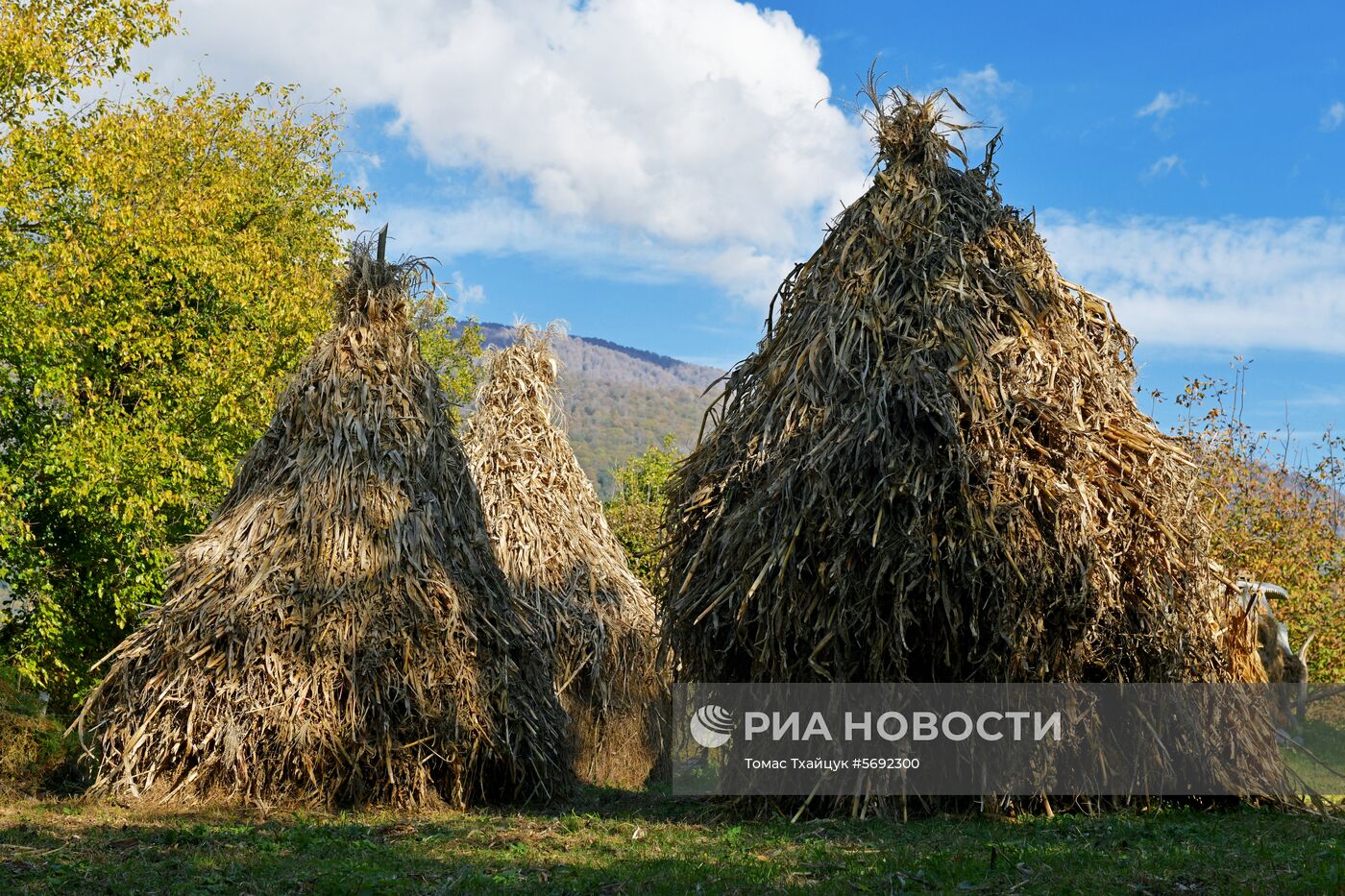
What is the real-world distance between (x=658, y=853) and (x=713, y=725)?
82.9 inches

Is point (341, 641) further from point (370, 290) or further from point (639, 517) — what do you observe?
point (639, 517)

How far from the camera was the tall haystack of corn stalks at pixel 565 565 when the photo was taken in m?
15.3

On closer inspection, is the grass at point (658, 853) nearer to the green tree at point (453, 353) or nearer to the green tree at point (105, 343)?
the green tree at point (105, 343)

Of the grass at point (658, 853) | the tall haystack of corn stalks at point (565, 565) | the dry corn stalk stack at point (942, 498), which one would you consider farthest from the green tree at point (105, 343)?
the dry corn stalk stack at point (942, 498)

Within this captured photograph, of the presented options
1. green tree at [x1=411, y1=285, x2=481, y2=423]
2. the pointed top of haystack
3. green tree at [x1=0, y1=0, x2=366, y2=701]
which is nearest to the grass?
the pointed top of haystack

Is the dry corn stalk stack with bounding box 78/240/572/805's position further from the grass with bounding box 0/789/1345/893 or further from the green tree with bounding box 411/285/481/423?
the green tree with bounding box 411/285/481/423

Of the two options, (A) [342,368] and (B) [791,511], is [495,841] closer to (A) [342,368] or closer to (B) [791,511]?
(B) [791,511]

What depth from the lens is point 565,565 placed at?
15.9 m

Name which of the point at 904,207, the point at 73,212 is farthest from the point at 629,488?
the point at 904,207

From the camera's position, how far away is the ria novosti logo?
357 inches

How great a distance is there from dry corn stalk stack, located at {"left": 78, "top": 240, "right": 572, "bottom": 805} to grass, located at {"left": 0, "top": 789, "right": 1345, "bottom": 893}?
612 mm

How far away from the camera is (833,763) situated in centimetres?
859

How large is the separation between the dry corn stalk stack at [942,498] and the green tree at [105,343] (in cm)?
1180

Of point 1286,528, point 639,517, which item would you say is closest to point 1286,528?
point 1286,528
